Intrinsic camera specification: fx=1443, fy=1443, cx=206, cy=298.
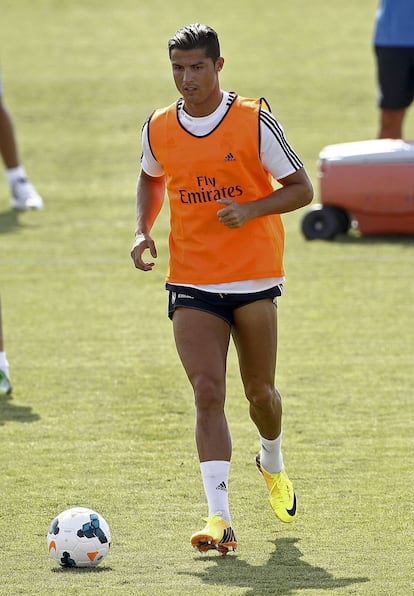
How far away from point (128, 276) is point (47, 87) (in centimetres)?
896

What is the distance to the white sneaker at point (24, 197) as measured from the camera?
15234mm

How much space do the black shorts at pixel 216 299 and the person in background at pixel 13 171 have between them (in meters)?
8.93

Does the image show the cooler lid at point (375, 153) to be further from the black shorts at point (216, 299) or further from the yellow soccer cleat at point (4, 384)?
the black shorts at point (216, 299)

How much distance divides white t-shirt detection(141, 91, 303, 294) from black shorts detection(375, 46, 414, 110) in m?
8.11

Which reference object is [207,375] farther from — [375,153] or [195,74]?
[375,153]

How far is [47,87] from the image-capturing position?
68.1 ft

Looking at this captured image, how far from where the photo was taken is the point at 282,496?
20.7 feet

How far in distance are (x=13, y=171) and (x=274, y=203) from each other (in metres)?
9.54

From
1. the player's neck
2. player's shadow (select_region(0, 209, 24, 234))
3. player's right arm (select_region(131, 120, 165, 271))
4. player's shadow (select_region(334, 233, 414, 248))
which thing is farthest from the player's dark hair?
player's shadow (select_region(0, 209, 24, 234))

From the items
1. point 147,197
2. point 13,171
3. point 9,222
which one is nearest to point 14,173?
point 13,171

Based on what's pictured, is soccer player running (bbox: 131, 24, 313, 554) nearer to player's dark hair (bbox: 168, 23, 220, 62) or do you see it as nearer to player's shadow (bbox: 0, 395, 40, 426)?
player's dark hair (bbox: 168, 23, 220, 62)

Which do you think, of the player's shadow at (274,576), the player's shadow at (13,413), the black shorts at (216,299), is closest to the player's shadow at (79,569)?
the player's shadow at (274,576)

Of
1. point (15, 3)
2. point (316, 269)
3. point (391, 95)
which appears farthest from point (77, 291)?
point (15, 3)

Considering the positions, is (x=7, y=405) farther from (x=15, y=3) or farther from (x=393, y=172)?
(x=15, y=3)
